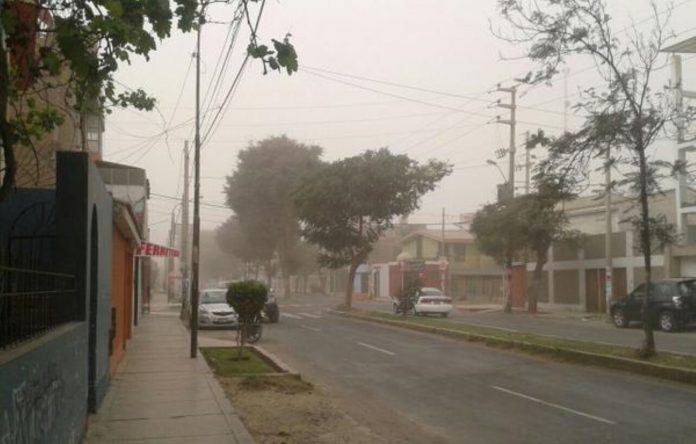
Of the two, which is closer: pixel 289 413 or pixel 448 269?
pixel 289 413

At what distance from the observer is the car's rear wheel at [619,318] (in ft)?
92.3

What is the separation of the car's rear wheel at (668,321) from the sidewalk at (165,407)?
1614cm

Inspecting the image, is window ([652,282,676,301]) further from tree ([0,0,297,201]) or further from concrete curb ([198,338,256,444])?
tree ([0,0,297,201])

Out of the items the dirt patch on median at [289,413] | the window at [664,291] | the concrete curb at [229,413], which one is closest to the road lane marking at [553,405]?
the dirt patch on median at [289,413]

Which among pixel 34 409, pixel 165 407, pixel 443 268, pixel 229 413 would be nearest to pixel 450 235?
pixel 443 268

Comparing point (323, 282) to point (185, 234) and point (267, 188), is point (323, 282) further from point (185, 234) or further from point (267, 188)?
point (185, 234)

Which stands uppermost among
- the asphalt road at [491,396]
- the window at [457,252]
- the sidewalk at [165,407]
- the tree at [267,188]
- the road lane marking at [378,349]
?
the tree at [267,188]

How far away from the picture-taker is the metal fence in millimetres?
4723

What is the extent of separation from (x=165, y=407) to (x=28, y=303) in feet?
17.9

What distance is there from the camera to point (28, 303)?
528 cm

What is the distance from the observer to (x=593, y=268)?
40.9 meters

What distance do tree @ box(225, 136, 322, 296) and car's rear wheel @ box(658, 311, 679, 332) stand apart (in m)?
37.2

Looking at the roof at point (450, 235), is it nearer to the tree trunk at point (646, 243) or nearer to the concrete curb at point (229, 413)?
the tree trunk at point (646, 243)

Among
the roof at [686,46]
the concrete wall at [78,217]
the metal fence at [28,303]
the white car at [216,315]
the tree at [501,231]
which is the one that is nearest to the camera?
the metal fence at [28,303]
